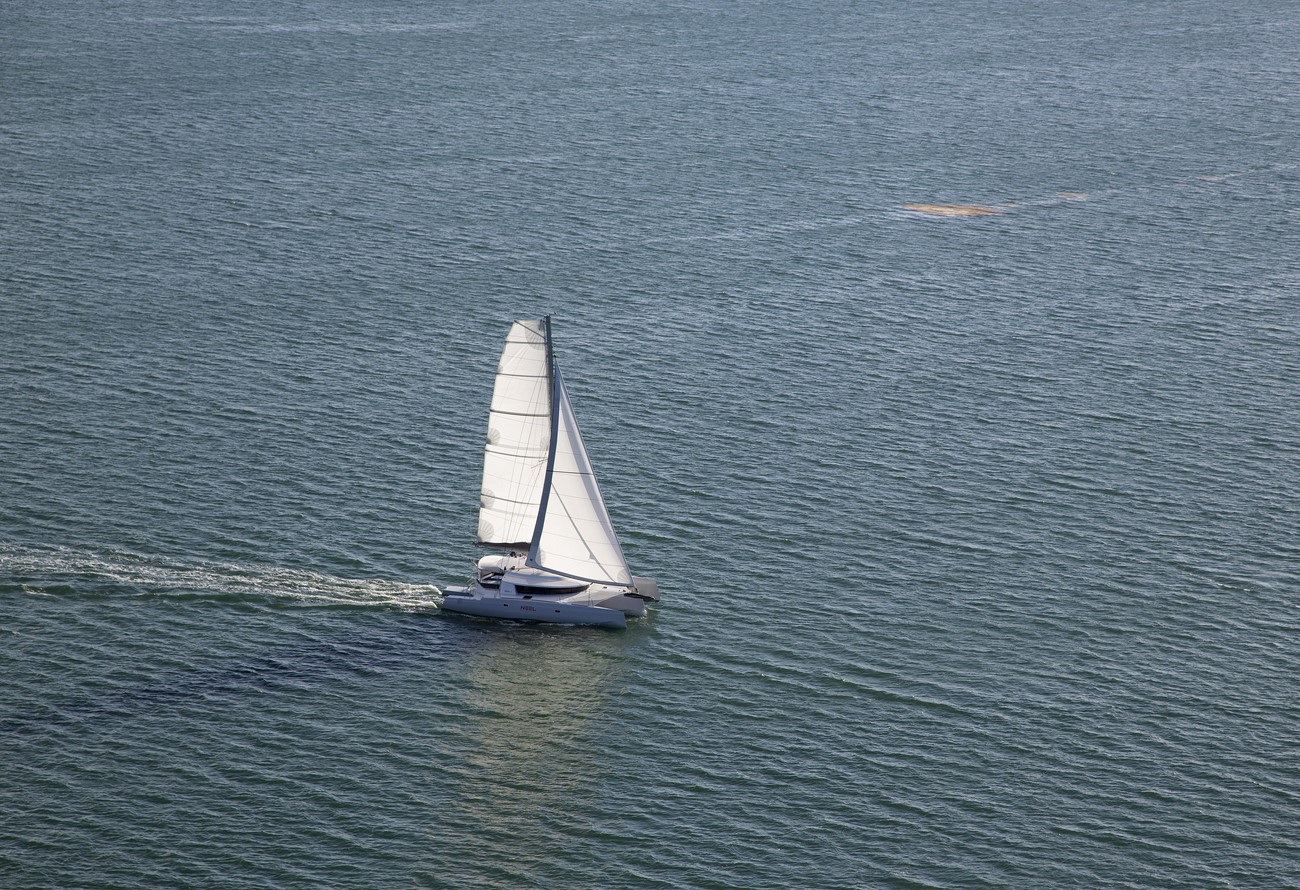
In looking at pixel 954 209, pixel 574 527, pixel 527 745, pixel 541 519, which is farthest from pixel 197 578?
pixel 954 209

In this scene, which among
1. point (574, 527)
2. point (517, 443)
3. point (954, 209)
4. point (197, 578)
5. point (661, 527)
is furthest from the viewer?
point (954, 209)

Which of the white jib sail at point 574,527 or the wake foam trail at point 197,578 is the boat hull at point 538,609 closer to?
the white jib sail at point 574,527

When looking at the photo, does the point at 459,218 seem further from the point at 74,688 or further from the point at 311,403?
the point at 74,688

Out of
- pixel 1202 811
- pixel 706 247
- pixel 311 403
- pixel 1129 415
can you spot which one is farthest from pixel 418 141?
pixel 1202 811

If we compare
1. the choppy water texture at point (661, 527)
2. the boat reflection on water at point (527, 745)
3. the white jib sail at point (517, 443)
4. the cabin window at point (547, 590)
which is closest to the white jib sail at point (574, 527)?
the cabin window at point (547, 590)

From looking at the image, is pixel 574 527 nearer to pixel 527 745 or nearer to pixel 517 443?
pixel 517 443
